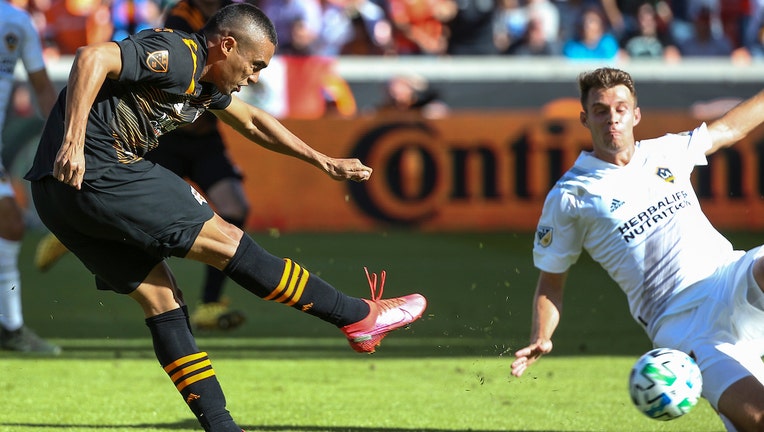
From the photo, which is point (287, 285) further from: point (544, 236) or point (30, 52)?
point (30, 52)

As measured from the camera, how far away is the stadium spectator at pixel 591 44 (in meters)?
16.2

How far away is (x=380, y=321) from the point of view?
553 cm

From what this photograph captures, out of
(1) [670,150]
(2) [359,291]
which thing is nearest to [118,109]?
(1) [670,150]

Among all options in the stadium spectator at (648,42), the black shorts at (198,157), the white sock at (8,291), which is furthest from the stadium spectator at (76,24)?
the white sock at (8,291)

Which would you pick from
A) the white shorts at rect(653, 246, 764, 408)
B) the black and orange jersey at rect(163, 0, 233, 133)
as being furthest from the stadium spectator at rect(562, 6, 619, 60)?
the white shorts at rect(653, 246, 764, 408)

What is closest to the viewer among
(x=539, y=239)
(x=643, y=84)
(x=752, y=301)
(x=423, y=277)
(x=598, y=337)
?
(x=752, y=301)

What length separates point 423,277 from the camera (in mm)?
11281

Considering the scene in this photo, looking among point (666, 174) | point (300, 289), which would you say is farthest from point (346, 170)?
point (666, 174)

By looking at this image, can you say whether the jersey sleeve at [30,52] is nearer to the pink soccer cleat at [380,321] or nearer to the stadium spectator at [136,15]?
the pink soccer cleat at [380,321]

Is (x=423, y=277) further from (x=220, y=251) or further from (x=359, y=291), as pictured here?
(x=220, y=251)

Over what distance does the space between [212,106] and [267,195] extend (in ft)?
29.1

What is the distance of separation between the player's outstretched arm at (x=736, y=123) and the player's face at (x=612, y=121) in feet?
1.41

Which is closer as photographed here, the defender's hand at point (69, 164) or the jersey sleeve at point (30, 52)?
the defender's hand at point (69, 164)

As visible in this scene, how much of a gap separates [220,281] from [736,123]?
13.8 feet
